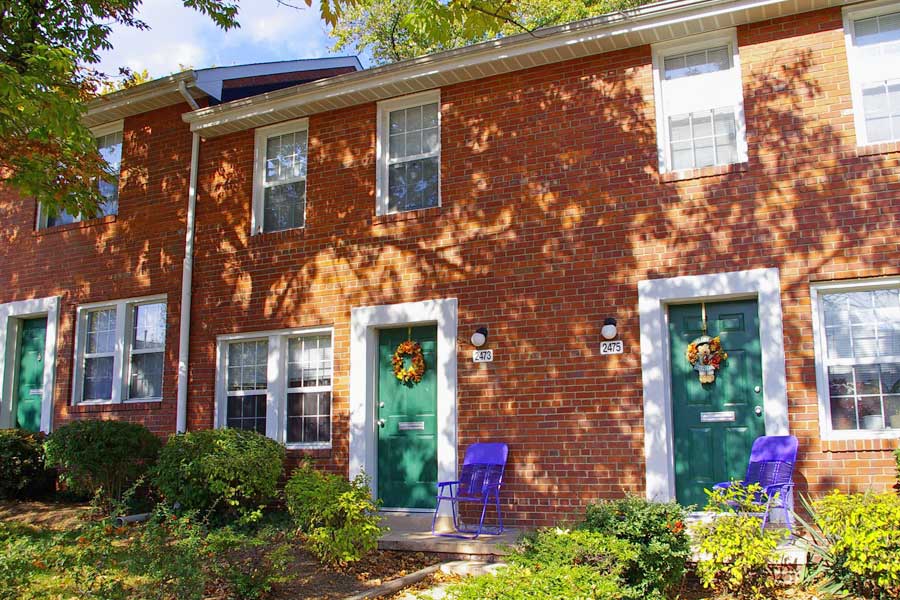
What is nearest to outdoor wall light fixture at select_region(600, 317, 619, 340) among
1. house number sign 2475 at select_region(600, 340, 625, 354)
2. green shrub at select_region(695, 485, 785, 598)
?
house number sign 2475 at select_region(600, 340, 625, 354)

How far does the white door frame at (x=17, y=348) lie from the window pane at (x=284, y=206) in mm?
Result: 3889

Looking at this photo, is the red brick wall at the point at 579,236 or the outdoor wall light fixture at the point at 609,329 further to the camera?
the outdoor wall light fixture at the point at 609,329

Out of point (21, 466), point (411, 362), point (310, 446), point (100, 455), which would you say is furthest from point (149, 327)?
point (411, 362)

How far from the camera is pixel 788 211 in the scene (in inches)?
309

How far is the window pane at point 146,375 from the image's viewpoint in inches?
451

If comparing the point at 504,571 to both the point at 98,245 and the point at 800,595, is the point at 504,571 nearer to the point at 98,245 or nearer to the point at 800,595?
the point at 800,595

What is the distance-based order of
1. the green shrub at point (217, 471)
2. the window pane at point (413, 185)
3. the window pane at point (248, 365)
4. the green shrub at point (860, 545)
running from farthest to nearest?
the window pane at point (248, 365) → the window pane at point (413, 185) → the green shrub at point (217, 471) → the green shrub at point (860, 545)

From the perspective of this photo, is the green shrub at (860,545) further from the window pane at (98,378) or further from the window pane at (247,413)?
the window pane at (98,378)

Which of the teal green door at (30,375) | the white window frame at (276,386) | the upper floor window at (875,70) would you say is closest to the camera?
the upper floor window at (875,70)

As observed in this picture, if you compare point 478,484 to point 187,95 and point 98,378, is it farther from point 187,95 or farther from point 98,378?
point 187,95

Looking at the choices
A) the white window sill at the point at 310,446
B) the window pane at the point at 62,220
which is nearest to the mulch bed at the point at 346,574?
the white window sill at the point at 310,446

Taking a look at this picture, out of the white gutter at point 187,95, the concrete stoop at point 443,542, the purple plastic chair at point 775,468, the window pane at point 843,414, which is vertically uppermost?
the white gutter at point 187,95

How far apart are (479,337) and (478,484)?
160 centimetres

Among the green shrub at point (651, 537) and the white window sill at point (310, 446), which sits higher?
the white window sill at point (310, 446)
